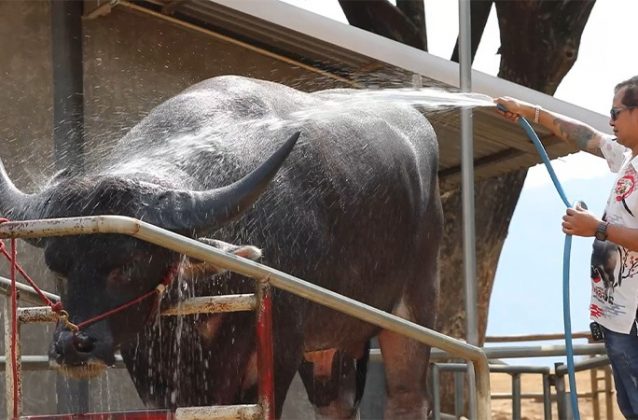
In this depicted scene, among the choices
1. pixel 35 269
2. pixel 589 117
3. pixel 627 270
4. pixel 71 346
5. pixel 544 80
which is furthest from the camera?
pixel 544 80

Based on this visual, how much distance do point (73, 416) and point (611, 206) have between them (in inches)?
98.6

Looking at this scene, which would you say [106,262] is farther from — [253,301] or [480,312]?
[480,312]

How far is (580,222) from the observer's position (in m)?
5.34

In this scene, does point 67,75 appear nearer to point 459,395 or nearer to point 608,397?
point 459,395

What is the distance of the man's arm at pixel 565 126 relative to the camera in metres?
6.17

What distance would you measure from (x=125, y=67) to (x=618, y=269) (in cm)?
495

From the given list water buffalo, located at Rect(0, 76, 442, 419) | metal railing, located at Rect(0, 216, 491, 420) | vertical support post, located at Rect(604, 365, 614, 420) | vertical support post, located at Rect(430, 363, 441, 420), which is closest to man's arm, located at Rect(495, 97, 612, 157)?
water buffalo, located at Rect(0, 76, 442, 419)

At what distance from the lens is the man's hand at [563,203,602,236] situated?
5309 mm

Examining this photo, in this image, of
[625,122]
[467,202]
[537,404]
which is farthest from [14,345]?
[537,404]

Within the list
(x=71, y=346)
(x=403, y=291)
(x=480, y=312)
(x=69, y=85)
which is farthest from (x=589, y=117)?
(x=71, y=346)

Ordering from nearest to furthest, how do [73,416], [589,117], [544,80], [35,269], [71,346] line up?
[73,416] → [71,346] → [35,269] → [589,117] → [544,80]

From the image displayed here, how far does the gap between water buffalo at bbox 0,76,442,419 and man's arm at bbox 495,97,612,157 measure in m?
0.94

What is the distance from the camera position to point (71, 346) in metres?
4.67

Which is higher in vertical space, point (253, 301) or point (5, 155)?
point (5, 155)
